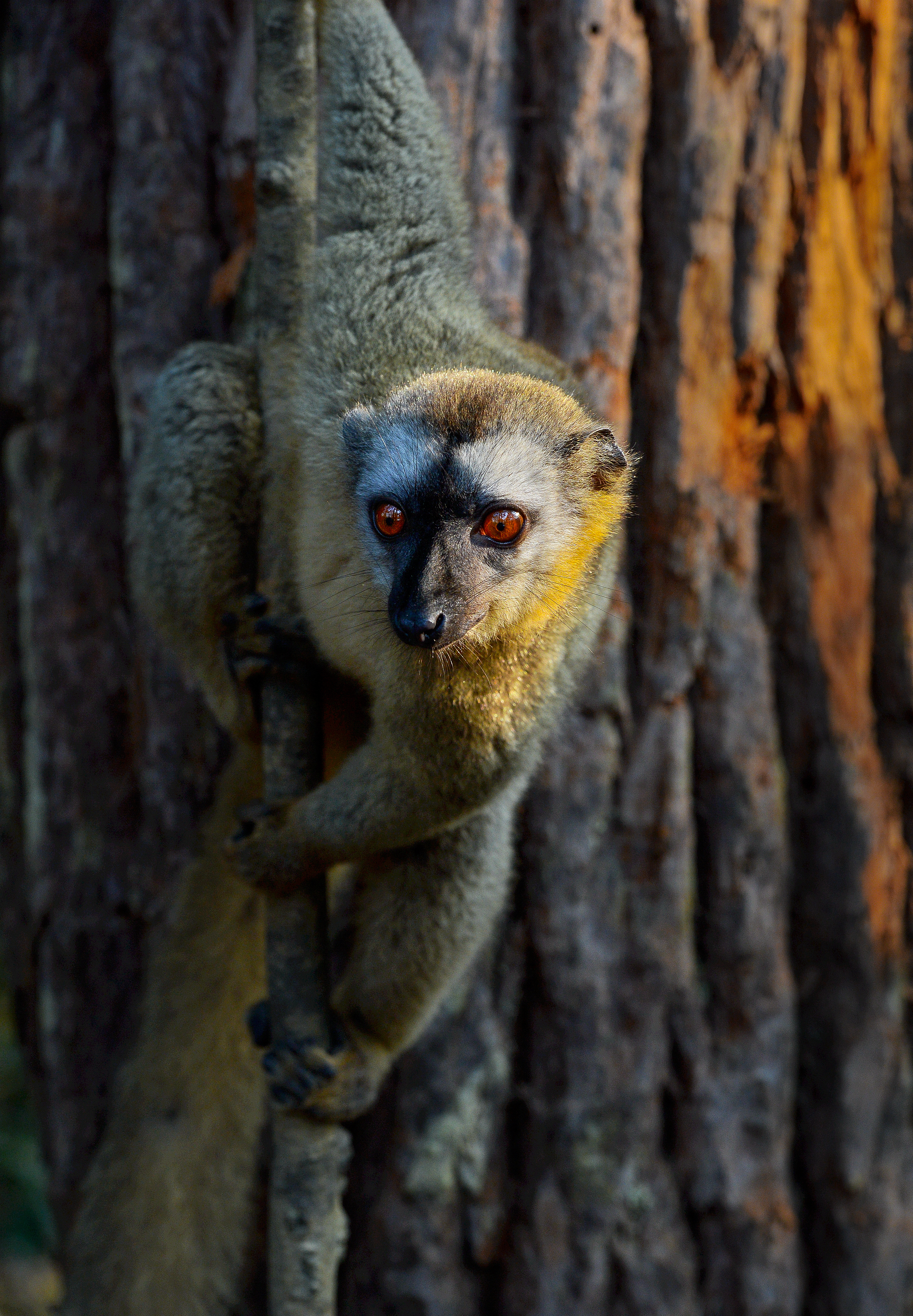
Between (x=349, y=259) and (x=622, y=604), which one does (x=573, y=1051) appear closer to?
(x=622, y=604)

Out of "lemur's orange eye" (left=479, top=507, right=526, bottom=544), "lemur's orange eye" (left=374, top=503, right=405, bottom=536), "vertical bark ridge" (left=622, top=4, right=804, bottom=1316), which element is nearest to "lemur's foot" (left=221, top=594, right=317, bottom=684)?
"lemur's orange eye" (left=374, top=503, right=405, bottom=536)

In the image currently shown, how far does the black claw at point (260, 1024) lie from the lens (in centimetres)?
367

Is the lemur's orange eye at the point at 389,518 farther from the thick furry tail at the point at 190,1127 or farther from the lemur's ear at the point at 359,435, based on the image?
the thick furry tail at the point at 190,1127

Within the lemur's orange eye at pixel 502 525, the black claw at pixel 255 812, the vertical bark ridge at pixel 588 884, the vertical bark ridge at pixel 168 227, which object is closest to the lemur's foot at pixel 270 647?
the black claw at pixel 255 812

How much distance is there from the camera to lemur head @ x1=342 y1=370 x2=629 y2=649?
3031 millimetres

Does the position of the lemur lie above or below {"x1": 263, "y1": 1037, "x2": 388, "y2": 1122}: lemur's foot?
above

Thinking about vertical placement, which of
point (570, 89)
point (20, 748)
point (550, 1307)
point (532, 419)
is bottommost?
point (550, 1307)

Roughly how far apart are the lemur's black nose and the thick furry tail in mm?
1305

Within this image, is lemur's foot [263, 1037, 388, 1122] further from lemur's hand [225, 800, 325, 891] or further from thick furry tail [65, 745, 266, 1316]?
thick furry tail [65, 745, 266, 1316]

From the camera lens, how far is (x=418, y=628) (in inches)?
113

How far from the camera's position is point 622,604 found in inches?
174

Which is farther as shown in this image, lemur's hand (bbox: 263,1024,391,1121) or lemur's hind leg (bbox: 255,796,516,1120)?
lemur's hind leg (bbox: 255,796,516,1120)

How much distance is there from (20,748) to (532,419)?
269 centimetres

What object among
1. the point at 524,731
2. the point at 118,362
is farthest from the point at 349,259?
the point at 524,731
